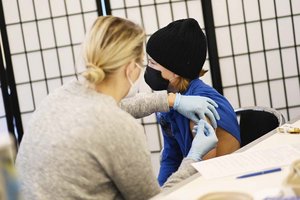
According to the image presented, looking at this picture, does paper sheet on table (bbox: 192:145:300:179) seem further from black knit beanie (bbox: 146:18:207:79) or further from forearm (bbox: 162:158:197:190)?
black knit beanie (bbox: 146:18:207:79)

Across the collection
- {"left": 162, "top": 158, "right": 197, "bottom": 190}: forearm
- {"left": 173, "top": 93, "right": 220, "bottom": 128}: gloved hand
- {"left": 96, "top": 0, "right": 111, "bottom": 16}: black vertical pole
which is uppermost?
{"left": 96, "top": 0, "right": 111, "bottom": 16}: black vertical pole

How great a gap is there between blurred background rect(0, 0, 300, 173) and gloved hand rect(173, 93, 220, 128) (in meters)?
1.72

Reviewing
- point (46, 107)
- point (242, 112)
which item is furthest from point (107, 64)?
point (242, 112)

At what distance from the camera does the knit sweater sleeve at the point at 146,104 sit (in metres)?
2.05

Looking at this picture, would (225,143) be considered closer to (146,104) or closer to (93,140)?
(146,104)

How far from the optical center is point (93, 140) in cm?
124

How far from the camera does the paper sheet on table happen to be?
1.37 m

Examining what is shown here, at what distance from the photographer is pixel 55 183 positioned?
1.27 meters


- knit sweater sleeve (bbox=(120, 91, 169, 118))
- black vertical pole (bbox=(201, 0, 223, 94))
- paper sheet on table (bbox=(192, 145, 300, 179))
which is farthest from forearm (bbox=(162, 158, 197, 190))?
black vertical pole (bbox=(201, 0, 223, 94))

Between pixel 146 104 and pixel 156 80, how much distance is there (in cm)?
15

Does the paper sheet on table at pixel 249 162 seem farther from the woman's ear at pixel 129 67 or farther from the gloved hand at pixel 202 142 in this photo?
the woman's ear at pixel 129 67

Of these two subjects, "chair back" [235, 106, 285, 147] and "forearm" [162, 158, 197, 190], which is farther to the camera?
"chair back" [235, 106, 285, 147]

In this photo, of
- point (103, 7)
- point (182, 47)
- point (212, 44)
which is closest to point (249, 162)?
point (182, 47)

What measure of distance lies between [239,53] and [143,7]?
85 centimetres
